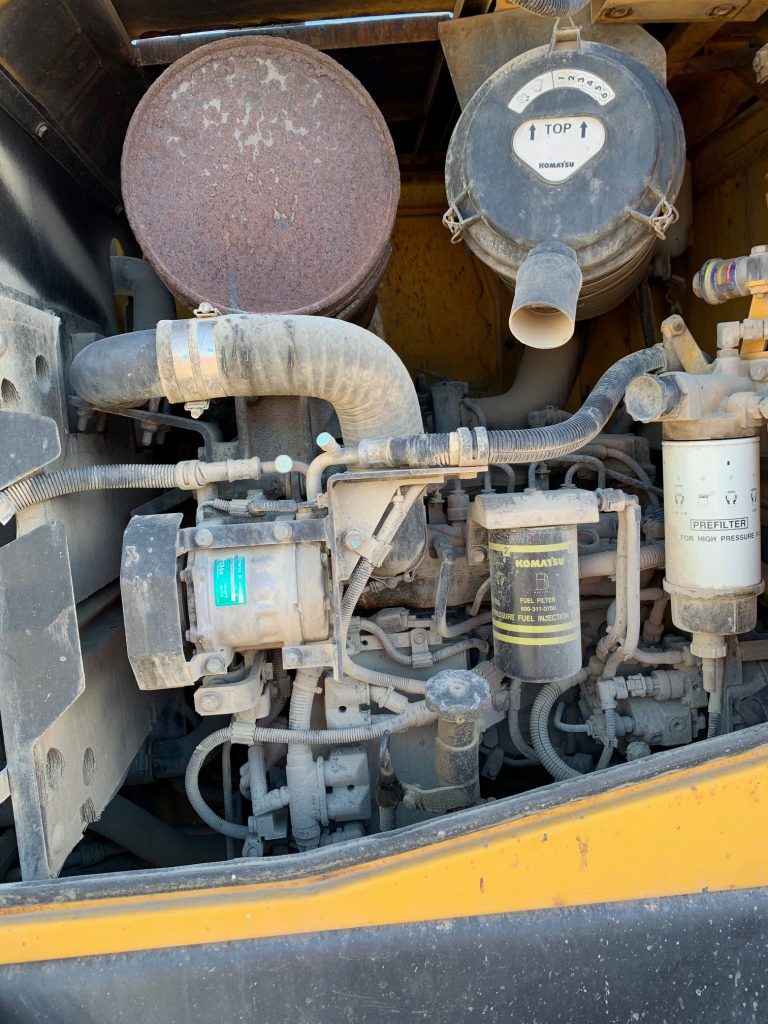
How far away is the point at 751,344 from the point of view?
5.47 ft

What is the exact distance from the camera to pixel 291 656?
150cm

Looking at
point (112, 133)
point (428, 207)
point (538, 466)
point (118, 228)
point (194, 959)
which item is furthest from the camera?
point (428, 207)

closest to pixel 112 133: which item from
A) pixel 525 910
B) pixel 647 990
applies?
pixel 525 910

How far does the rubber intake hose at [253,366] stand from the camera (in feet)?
4.56

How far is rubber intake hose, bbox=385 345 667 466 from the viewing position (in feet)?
4.82

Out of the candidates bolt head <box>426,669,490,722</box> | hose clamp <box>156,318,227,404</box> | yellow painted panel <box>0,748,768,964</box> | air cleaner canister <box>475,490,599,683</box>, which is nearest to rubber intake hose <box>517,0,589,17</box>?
hose clamp <box>156,318,227,404</box>

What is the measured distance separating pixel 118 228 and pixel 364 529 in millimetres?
1496

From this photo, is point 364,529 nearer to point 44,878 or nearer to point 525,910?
point 525,910

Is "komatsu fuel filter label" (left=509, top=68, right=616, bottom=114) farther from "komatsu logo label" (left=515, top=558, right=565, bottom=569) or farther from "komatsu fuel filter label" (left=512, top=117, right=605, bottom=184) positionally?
"komatsu logo label" (left=515, top=558, right=565, bottom=569)

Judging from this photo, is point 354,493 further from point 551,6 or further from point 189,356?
point 551,6

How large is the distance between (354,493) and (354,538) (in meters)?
0.09

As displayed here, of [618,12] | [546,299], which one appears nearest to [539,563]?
[546,299]

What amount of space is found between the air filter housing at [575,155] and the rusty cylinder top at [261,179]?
244 mm

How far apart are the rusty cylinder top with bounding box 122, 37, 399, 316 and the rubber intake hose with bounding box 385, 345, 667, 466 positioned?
480mm
